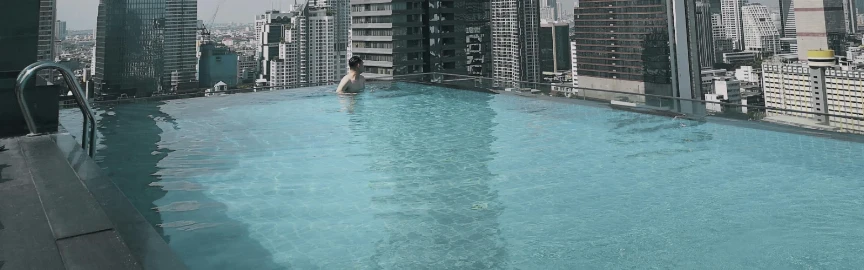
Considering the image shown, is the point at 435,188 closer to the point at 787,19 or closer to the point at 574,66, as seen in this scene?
the point at 787,19

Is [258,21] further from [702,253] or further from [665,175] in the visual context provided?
[702,253]

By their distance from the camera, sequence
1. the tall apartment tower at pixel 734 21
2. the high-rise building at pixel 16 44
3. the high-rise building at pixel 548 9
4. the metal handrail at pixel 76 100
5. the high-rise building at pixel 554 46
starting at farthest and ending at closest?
the high-rise building at pixel 548 9 → the high-rise building at pixel 554 46 → the tall apartment tower at pixel 734 21 → the high-rise building at pixel 16 44 → the metal handrail at pixel 76 100

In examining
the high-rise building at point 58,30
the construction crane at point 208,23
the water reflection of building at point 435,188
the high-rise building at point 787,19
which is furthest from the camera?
the construction crane at point 208,23

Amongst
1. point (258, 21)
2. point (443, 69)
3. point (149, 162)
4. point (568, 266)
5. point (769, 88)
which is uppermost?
point (258, 21)

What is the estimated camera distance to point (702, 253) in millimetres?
1685

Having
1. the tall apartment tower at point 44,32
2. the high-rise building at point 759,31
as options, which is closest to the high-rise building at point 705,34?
the high-rise building at point 759,31

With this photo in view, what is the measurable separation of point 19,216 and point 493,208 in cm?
152

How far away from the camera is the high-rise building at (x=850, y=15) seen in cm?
642

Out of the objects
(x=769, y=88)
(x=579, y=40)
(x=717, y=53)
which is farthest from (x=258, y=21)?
(x=769, y=88)

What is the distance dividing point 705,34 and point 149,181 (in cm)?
656

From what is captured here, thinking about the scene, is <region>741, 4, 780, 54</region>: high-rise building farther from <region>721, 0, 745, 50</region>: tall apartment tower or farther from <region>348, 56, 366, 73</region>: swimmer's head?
<region>348, 56, 366, 73</region>: swimmer's head

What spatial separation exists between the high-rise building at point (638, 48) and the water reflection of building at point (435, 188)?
1586 mm

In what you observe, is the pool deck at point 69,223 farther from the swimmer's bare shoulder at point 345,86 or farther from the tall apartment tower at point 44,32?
the swimmer's bare shoulder at point 345,86

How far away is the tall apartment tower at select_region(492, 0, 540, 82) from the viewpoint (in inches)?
401
